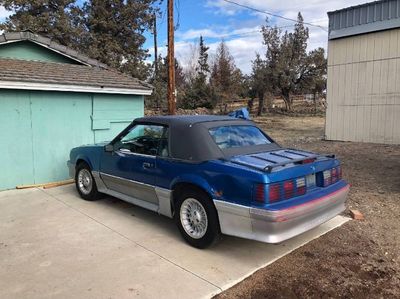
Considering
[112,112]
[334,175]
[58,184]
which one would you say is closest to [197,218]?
[334,175]

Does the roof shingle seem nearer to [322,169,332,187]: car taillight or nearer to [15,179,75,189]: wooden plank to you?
[15,179,75,189]: wooden plank

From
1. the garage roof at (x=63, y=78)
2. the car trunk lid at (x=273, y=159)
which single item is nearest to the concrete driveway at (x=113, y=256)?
the car trunk lid at (x=273, y=159)

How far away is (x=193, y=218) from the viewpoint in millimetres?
4598

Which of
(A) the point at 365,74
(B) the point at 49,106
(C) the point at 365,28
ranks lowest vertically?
(B) the point at 49,106

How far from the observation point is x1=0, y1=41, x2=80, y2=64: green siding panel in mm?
9477

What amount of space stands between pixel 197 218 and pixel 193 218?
9cm

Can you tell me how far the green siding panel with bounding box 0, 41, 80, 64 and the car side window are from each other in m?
5.41

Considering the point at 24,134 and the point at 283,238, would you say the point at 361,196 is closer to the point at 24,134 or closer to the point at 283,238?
the point at 283,238

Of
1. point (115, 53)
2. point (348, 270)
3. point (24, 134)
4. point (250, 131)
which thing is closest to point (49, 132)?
point (24, 134)

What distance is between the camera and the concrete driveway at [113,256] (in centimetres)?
366

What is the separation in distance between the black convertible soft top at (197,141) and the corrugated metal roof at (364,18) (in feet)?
33.7

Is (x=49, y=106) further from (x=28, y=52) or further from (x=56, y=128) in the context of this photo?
(x=28, y=52)

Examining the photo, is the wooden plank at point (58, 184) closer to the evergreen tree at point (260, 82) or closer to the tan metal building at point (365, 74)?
the tan metal building at point (365, 74)

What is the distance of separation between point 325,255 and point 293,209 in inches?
36.7
